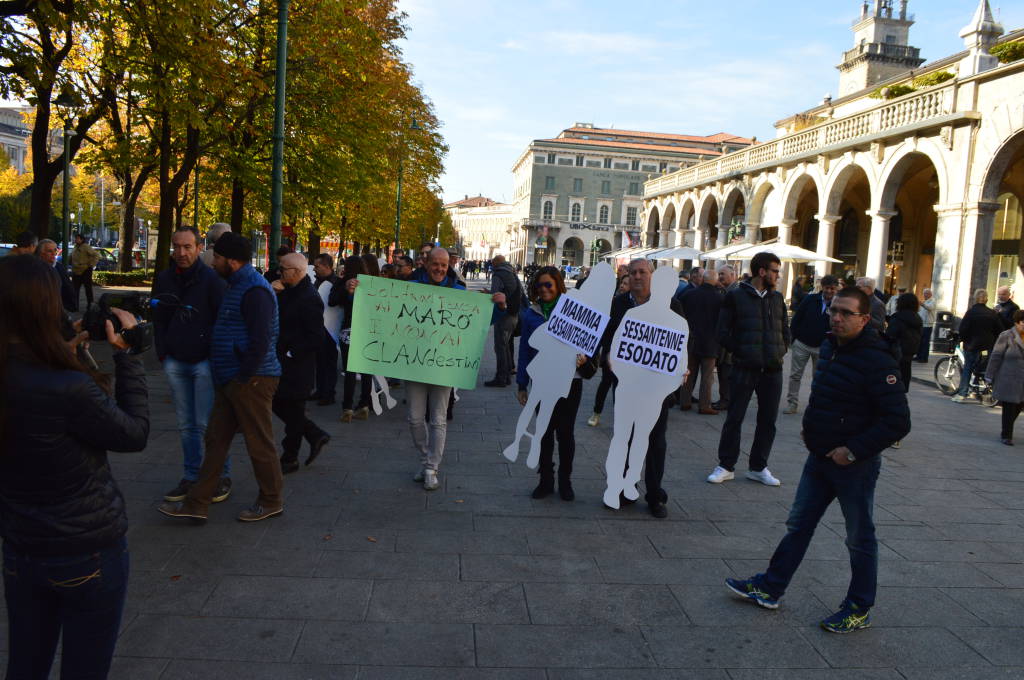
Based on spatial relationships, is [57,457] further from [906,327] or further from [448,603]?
[906,327]

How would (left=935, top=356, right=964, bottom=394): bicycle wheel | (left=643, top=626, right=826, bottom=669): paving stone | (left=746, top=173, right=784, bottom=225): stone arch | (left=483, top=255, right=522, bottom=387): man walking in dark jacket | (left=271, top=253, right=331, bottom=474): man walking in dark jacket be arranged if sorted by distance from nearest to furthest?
1. (left=643, top=626, right=826, bottom=669): paving stone
2. (left=271, top=253, right=331, bottom=474): man walking in dark jacket
3. (left=483, top=255, right=522, bottom=387): man walking in dark jacket
4. (left=935, top=356, right=964, bottom=394): bicycle wheel
5. (left=746, top=173, right=784, bottom=225): stone arch

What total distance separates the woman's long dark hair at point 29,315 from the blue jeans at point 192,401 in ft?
10.7

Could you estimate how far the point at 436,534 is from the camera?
207 inches

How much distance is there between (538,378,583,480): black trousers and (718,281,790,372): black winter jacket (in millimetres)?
1699

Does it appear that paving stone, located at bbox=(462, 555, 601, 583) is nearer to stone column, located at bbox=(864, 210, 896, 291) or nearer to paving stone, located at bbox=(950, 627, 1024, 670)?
paving stone, located at bbox=(950, 627, 1024, 670)

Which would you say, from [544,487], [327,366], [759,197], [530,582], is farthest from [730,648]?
[759,197]

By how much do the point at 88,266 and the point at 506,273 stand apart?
Result: 13159mm

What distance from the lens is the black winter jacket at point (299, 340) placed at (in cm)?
630

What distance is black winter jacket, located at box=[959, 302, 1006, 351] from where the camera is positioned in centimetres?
1263

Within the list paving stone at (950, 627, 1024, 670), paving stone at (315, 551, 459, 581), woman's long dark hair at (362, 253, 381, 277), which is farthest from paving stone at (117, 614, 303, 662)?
woman's long dark hair at (362, 253, 381, 277)

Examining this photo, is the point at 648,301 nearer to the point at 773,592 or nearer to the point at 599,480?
the point at 599,480

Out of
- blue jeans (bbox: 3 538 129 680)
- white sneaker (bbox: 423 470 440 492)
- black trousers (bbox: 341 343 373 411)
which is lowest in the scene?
white sneaker (bbox: 423 470 440 492)

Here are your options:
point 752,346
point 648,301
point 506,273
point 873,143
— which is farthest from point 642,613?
→ point 873,143

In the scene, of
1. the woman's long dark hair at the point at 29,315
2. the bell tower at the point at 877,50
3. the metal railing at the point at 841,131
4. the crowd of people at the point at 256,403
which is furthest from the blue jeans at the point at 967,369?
the bell tower at the point at 877,50
